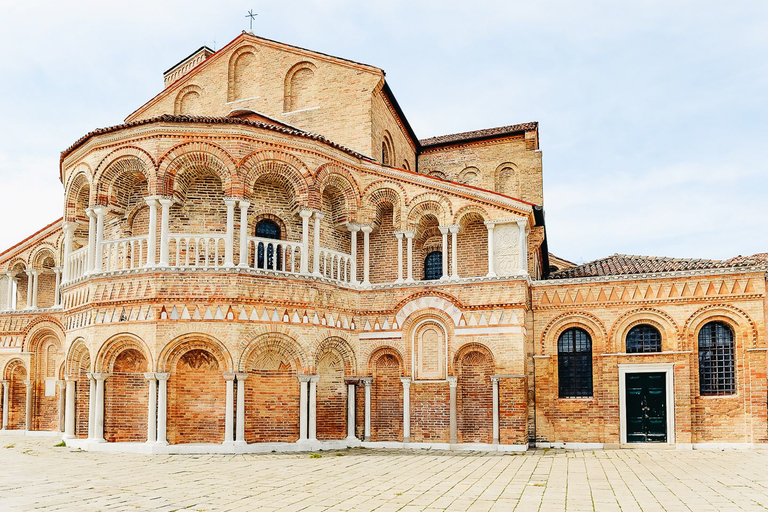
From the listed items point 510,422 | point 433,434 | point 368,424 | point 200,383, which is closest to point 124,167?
point 200,383

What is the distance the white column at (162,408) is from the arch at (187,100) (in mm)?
11576

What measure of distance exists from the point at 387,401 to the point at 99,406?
23.9ft

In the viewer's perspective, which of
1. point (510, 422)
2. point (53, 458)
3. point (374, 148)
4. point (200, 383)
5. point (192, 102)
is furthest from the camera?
point (192, 102)

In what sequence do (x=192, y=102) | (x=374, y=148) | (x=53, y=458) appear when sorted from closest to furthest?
(x=53, y=458) → (x=374, y=148) → (x=192, y=102)

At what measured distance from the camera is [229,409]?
655 inches

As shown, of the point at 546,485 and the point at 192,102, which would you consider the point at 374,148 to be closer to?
the point at 192,102

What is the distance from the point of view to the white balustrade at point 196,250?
55.9 ft

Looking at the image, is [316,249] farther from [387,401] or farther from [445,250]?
[387,401]

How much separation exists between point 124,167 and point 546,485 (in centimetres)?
1274

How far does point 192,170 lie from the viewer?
1802 cm

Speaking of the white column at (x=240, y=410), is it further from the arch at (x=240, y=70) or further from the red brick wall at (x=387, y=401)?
the arch at (x=240, y=70)

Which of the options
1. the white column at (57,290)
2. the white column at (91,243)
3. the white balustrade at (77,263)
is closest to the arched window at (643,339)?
the white column at (91,243)

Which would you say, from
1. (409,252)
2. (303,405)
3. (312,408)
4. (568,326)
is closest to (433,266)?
(409,252)

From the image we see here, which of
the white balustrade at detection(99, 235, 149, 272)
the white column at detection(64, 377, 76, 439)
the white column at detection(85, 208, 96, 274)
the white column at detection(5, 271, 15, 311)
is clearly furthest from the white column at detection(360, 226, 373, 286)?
the white column at detection(5, 271, 15, 311)
